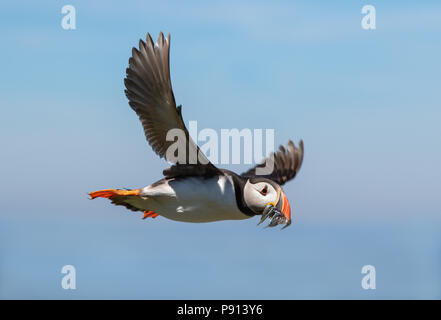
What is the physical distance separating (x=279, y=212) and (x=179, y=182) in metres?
1.80

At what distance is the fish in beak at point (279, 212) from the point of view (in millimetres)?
12117

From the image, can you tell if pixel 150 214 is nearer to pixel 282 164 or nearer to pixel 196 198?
pixel 196 198

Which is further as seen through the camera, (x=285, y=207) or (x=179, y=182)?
(x=179, y=182)

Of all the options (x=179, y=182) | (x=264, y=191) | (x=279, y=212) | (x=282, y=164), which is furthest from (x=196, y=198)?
(x=282, y=164)

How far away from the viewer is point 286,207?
40.0ft

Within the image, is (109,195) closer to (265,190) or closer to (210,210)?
(210,210)

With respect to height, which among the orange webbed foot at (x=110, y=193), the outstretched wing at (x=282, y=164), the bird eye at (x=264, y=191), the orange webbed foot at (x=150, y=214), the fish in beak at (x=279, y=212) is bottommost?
the fish in beak at (x=279, y=212)

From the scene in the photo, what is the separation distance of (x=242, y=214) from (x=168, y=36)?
333 centimetres

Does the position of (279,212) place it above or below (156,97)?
below

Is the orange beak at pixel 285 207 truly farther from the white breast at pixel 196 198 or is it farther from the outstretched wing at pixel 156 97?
the outstretched wing at pixel 156 97

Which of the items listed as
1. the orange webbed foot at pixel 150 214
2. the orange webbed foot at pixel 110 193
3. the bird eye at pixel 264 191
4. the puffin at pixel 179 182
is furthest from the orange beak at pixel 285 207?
the orange webbed foot at pixel 150 214

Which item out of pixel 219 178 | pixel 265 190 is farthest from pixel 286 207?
pixel 219 178

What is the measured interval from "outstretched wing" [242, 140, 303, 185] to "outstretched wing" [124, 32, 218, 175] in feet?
10.3

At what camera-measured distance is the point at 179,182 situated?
41.0ft
